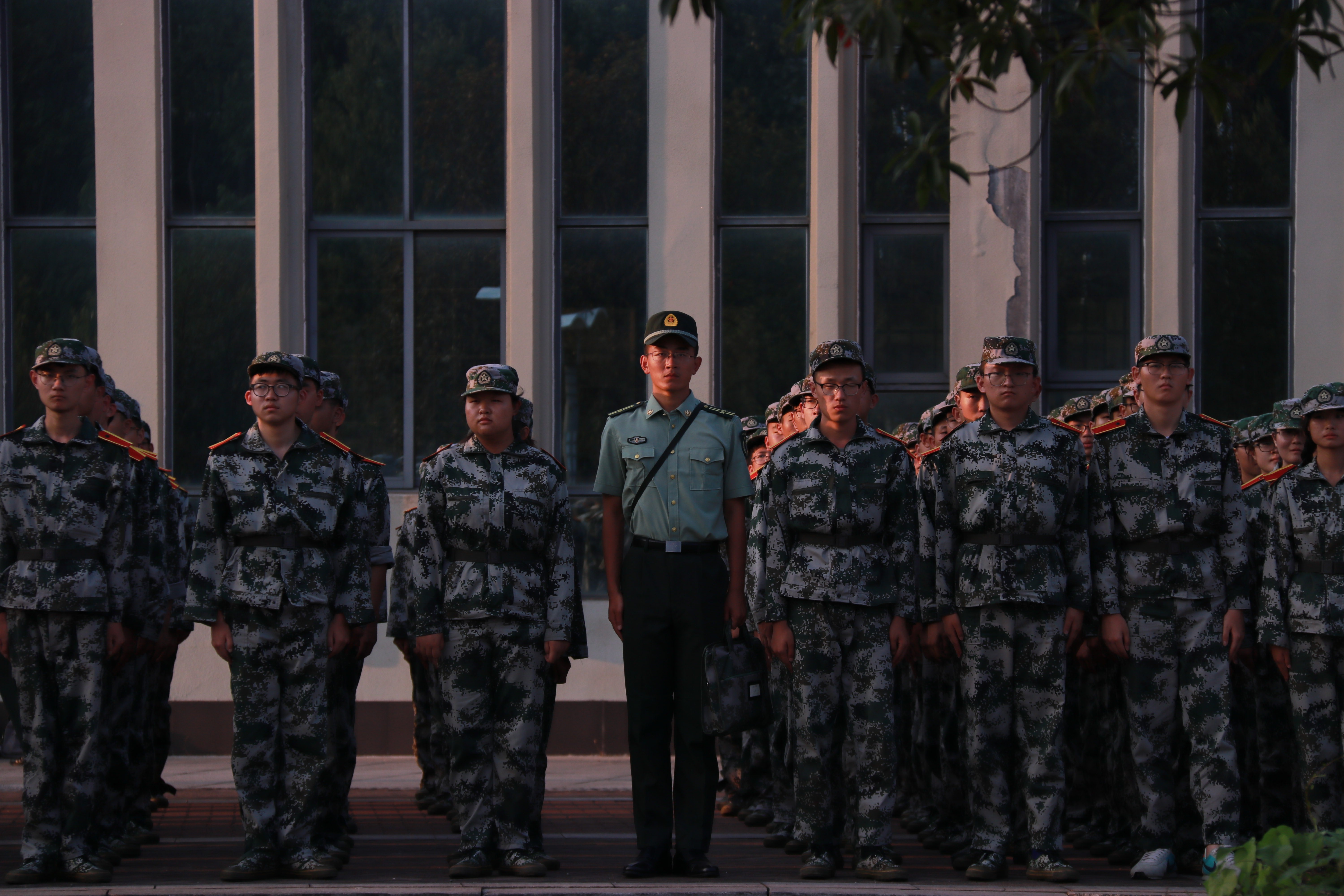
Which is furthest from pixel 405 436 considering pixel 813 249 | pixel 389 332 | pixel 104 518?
pixel 104 518

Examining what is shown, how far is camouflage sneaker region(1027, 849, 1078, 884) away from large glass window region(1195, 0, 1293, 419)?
6295mm

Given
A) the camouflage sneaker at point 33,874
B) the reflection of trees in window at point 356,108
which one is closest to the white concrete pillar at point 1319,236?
the reflection of trees in window at point 356,108

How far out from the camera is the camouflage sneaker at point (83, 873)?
6.75m

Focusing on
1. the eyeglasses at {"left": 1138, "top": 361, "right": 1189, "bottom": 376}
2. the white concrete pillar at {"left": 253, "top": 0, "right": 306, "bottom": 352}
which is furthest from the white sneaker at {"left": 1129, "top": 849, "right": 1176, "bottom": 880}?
the white concrete pillar at {"left": 253, "top": 0, "right": 306, "bottom": 352}

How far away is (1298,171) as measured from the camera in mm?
11984

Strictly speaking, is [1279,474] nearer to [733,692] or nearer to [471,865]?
[733,692]

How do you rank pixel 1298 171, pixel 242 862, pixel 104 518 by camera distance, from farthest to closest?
pixel 1298 171, pixel 104 518, pixel 242 862

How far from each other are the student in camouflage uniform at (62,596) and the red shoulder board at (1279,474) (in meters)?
5.74

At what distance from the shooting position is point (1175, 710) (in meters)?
7.15

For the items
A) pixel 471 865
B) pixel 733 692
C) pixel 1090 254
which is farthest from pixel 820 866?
pixel 1090 254

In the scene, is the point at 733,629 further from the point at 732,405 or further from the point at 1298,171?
the point at 1298,171

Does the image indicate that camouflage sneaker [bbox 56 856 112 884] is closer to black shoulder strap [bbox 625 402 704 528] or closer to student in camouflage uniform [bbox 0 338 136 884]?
student in camouflage uniform [bbox 0 338 136 884]

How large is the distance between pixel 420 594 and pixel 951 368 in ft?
20.6

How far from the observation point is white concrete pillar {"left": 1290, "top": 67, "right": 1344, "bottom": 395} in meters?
11.9
